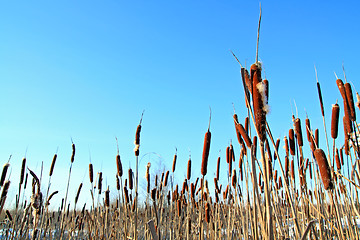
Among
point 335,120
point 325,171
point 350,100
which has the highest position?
point 350,100

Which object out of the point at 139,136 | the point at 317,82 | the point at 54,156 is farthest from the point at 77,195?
the point at 317,82

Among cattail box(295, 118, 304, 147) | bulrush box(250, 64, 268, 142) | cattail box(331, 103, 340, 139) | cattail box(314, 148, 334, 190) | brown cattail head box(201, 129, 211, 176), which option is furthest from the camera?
cattail box(295, 118, 304, 147)

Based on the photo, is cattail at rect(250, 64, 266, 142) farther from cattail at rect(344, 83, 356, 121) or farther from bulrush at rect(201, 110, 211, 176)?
cattail at rect(344, 83, 356, 121)

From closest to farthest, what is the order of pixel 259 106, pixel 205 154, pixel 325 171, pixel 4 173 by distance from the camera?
pixel 259 106 < pixel 325 171 < pixel 205 154 < pixel 4 173

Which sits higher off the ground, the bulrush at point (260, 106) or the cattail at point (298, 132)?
the cattail at point (298, 132)

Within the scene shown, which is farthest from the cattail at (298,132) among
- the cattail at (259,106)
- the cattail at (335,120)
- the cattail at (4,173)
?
the cattail at (4,173)

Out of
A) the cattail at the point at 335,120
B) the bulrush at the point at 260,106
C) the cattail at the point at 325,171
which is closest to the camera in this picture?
the bulrush at the point at 260,106

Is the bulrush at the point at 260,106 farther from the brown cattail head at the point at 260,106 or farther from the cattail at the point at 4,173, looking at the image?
the cattail at the point at 4,173

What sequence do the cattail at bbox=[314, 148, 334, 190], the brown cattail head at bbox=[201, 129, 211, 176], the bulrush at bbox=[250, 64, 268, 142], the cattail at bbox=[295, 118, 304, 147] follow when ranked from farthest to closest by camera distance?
the cattail at bbox=[295, 118, 304, 147] < the brown cattail head at bbox=[201, 129, 211, 176] < the cattail at bbox=[314, 148, 334, 190] < the bulrush at bbox=[250, 64, 268, 142]

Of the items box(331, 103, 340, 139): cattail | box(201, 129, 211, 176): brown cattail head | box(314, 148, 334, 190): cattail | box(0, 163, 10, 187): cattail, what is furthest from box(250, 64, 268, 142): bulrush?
box(0, 163, 10, 187): cattail

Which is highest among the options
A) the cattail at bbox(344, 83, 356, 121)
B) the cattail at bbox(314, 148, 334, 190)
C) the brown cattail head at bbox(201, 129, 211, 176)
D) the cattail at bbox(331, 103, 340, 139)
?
the cattail at bbox(344, 83, 356, 121)

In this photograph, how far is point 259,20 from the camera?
703 mm

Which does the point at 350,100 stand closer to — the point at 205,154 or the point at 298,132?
the point at 298,132

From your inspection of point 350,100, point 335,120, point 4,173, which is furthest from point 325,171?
point 4,173
